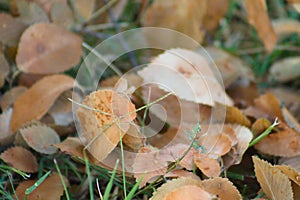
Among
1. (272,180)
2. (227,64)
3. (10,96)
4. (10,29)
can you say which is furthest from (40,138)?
(227,64)

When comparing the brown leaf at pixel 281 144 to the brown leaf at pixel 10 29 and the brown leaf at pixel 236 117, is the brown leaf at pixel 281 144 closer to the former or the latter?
the brown leaf at pixel 236 117

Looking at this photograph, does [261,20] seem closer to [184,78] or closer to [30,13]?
[184,78]

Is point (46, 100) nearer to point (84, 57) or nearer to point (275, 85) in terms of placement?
point (84, 57)

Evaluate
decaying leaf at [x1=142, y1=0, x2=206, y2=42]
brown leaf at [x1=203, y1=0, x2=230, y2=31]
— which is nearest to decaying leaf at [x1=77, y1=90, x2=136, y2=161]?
decaying leaf at [x1=142, y1=0, x2=206, y2=42]

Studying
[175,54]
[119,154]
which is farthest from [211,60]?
[119,154]

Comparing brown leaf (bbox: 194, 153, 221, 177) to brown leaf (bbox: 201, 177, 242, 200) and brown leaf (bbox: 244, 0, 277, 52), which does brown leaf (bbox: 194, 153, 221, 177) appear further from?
brown leaf (bbox: 244, 0, 277, 52)

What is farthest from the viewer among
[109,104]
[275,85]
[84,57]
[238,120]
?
[275,85]
